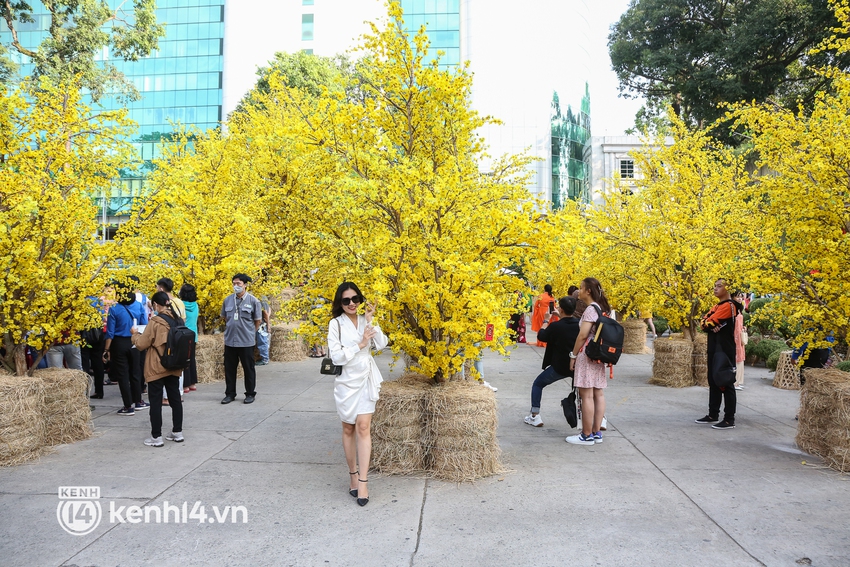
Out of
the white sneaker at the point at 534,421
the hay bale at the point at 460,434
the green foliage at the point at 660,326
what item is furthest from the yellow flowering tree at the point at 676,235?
the green foliage at the point at 660,326

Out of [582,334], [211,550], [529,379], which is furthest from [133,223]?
[529,379]

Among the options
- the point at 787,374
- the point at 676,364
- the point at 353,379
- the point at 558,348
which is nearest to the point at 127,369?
the point at 353,379

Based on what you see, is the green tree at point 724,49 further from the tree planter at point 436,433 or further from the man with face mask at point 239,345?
the tree planter at point 436,433

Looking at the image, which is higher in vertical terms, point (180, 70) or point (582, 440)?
point (180, 70)

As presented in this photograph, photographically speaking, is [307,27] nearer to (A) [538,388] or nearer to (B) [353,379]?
(A) [538,388]

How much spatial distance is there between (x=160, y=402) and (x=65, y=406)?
950 millimetres

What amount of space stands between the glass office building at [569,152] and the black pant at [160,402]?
140 ft

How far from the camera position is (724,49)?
19.7 metres

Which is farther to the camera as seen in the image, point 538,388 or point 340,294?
point 538,388

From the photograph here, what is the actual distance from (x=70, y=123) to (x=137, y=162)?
1030 mm

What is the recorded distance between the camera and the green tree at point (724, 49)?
1823 centimetres

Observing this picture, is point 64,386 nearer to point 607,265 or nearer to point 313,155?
point 313,155

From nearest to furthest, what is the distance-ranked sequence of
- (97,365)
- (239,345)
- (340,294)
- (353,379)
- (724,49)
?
(353,379) → (340,294) → (239,345) → (97,365) → (724,49)

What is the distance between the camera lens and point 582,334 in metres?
5.75
